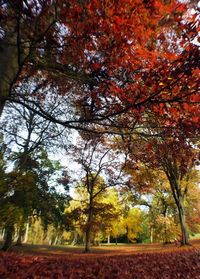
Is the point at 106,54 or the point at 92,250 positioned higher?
the point at 106,54

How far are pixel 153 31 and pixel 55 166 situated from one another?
16728mm

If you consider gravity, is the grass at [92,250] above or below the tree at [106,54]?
below

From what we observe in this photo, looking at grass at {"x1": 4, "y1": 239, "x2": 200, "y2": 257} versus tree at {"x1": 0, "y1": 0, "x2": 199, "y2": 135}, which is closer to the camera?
tree at {"x1": 0, "y1": 0, "x2": 199, "y2": 135}

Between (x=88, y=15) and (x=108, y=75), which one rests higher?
(x=88, y=15)

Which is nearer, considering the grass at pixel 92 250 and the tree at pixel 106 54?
the tree at pixel 106 54

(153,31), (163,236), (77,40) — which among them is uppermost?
(153,31)

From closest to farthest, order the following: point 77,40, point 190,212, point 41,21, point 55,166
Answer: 1. point 41,21
2. point 77,40
3. point 55,166
4. point 190,212

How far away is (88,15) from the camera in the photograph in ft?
14.8

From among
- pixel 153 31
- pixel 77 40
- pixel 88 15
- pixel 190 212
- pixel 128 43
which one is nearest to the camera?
pixel 88 15

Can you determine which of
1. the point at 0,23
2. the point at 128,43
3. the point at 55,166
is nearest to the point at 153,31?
the point at 128,43

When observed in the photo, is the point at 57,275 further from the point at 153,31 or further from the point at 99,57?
the point at 153,31

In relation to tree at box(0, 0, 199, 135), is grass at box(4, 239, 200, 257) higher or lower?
lower

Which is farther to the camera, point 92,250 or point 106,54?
point 92,250

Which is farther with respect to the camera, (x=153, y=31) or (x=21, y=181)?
(x=21, y=181)
